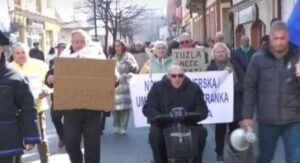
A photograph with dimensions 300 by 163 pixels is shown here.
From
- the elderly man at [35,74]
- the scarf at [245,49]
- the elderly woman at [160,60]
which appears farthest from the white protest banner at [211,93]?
the scarf at [245,49]

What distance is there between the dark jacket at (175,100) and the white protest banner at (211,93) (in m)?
1.69

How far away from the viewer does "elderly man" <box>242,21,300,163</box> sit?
6.14 metres

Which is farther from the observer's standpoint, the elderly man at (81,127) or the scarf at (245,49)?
the scarf at (245,49)

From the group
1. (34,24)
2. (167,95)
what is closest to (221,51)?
(167,95)

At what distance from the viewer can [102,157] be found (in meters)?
9.64

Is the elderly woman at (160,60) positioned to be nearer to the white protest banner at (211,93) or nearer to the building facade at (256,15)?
the white protest banner at (211,93)

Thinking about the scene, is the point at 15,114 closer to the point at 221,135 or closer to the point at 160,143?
the point at 160,143

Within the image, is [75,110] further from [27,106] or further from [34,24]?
[34,24]

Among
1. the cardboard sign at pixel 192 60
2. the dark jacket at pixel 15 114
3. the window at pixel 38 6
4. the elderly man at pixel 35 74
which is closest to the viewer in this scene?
the dark jacket at pixel 15 114

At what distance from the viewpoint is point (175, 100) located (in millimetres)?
7438

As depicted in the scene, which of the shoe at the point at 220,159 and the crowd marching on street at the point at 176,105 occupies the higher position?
the crowd marching on street at the point at 176,105

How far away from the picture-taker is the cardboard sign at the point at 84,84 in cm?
741

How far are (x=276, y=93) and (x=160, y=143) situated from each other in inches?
68.4

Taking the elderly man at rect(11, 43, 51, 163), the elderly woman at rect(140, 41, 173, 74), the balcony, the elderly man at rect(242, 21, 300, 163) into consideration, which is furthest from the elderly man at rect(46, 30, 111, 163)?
the balcony
